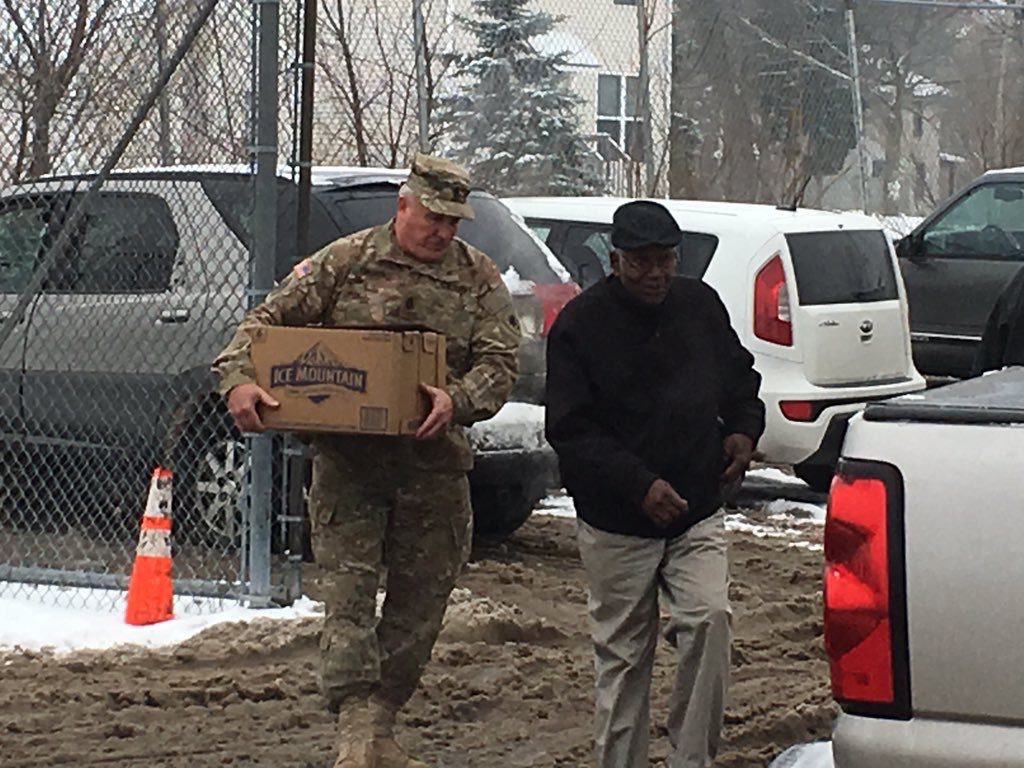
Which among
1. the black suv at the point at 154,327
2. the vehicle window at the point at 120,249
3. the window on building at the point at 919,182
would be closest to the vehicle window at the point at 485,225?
the black suv at the point at 154,327

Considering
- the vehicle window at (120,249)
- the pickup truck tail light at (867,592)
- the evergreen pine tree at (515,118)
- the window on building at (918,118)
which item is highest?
the window on building at (918,118)

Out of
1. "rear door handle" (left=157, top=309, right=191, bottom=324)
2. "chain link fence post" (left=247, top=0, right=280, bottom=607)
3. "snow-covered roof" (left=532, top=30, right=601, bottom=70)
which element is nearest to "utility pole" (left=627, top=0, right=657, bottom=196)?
"snow-covered roof" (left=532, top=30, right=601, bottom=70)

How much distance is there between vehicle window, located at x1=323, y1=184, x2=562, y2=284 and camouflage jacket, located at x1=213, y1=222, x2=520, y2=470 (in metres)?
2.69

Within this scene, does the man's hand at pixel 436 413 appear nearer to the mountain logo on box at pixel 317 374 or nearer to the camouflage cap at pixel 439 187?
the mountain logo on box at pixel 317 374

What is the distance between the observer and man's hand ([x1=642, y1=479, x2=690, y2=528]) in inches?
193

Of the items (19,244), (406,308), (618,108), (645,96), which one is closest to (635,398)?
(406,308)

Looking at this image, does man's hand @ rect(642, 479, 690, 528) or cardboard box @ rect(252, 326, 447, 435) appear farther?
cardboard box @ rect(252, 326, 447, 435)

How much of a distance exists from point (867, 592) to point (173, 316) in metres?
5.23

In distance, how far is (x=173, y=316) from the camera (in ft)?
26.5

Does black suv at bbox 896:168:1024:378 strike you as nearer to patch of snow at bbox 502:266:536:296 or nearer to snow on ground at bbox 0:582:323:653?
patch of snow at bbox 502:266:536:296

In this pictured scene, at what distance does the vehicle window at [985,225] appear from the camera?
45.8 feet

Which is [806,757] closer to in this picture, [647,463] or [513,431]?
[647,463]

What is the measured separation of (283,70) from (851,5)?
9826 millimetres

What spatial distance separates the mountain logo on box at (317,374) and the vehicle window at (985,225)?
9495mm
